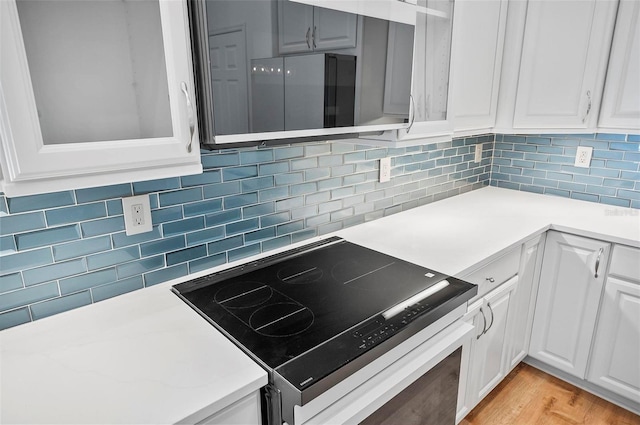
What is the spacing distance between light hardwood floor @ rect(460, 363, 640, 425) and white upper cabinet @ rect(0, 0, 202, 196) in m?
1.86

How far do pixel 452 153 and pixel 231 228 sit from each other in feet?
4.85

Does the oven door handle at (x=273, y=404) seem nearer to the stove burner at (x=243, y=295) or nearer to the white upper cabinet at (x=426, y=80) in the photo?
the stove burner at (x=243, y=295)

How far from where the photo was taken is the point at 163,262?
1.32 m

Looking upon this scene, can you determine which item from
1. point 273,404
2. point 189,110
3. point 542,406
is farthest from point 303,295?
point 542,406

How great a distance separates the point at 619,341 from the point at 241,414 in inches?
72.6

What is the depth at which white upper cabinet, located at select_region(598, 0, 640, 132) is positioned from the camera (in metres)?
1.79

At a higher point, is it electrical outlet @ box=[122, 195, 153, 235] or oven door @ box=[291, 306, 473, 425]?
electrical outlet @ box=[122, 195, 153, 235]

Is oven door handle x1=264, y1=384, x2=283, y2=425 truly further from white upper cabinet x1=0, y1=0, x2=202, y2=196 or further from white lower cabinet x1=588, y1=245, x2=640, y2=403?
white lower cabinet x1=588, y1=245, x2=640, y2=403

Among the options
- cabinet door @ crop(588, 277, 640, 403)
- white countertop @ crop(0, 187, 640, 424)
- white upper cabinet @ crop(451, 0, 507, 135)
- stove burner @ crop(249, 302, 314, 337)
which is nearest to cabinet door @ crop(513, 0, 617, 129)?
white upper cabinet @ crop(451, 0, 507, 135)

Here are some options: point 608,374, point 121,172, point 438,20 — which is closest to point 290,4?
point 121,172

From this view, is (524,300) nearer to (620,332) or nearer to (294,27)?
(620,332)

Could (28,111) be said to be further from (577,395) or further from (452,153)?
(577,395)

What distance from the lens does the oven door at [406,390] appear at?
3.09 ft

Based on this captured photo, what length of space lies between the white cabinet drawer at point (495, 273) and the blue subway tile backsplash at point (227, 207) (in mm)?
596
